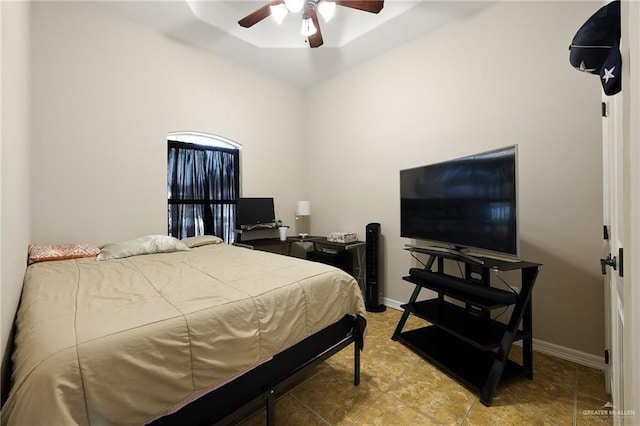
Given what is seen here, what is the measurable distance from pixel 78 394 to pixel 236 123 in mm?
3584

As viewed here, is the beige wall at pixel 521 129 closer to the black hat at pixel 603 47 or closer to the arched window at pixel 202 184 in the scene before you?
the black hat at pixel 603 47

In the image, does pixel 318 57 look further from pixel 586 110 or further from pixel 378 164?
pixel 586 110

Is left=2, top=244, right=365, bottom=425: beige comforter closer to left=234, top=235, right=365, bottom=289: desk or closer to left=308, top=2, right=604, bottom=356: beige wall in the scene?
left=234, top=235, right=365, bottom=289: desk

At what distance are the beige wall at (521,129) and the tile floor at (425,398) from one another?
19.8 inches

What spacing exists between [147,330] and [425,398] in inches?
68.3

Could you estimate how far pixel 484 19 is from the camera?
104 inches

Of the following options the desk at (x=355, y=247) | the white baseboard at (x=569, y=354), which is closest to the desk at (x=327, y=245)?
the desk at (x=355, y=247)

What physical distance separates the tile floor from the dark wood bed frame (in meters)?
0.18

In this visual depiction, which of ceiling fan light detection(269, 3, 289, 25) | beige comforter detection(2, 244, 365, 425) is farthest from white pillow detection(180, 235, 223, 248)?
ceiling fan light detection(269, 3, 289, 25)

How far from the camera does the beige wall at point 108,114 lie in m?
2.50

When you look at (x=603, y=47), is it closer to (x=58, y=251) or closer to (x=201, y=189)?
(x=58, y=251)

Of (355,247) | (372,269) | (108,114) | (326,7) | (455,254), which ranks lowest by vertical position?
(372,269)

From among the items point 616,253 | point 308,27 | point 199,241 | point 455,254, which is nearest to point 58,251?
point 199,241

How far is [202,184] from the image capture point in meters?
3.65
